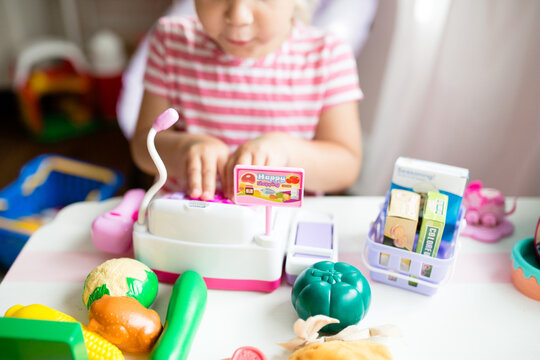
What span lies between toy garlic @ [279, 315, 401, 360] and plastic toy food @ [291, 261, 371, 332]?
11mm

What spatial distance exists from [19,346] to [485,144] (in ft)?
3.09

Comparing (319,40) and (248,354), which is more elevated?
(319,40)

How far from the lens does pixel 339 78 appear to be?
0.88 meters

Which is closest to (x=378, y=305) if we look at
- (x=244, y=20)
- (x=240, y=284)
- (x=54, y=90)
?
(x=240, y=284)

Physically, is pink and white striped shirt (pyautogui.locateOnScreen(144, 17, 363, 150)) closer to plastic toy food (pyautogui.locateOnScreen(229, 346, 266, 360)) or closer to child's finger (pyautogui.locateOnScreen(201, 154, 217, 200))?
child's finger (pyautogui.locateOnScreen(201, 154, 217, 200))

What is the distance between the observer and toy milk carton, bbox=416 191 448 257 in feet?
1.73

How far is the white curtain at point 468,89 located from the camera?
2.97 ft

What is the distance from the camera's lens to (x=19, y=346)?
1.34 feet

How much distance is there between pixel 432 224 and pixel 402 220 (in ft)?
0.11

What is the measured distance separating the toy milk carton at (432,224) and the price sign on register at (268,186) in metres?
0.15

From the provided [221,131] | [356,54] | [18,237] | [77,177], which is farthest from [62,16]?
[221,131]

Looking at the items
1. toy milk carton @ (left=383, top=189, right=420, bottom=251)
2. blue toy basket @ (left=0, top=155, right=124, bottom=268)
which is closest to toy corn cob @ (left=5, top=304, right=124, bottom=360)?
toy milk carton @ (left=383, top=189, right=420, bottom=251)

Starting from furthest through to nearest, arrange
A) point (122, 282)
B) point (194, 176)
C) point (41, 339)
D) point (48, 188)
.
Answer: point (48, 188), point (194, 176), point (122, 282), point (41, 339)

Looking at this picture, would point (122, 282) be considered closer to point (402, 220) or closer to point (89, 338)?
point (89, 338)
